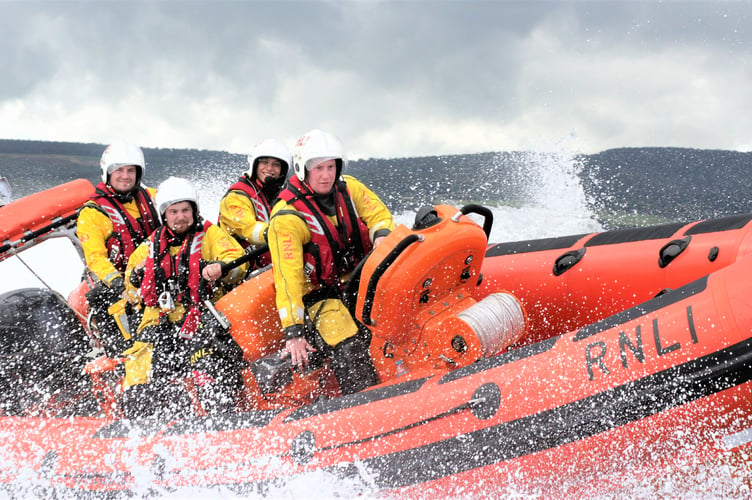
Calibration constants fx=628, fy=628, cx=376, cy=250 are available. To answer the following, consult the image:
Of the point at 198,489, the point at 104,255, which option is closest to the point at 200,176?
the point at 104,255

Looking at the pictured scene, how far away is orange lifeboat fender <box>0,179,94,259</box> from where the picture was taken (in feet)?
11.3

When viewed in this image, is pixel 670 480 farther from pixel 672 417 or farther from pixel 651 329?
pixel 651 329

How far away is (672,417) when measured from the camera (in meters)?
1.73

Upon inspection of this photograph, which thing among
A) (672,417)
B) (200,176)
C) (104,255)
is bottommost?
(672,417)

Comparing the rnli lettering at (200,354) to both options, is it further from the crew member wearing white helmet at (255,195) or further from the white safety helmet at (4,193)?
the white safety helmet at (4,193)

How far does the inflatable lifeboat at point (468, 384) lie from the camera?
5.72 ft

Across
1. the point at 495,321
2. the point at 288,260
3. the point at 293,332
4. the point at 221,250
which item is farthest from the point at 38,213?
the point at 495,321

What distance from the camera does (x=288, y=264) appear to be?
8.06ft

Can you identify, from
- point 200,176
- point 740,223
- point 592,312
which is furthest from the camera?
point 200,176

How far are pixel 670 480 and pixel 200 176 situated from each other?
7.86 metres

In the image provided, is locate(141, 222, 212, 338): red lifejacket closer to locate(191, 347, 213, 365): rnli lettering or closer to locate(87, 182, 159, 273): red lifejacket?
locate(191, 347, 213, 365): rnli lettering

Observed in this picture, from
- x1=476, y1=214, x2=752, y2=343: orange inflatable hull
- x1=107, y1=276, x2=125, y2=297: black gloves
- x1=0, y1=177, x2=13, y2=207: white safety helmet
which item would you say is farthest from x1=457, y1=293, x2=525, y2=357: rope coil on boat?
x1=0, y1=177, x2=13, y2=207: white safety helmet

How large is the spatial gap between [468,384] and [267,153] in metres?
2.14

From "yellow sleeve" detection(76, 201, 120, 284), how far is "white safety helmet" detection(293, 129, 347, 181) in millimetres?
1243
